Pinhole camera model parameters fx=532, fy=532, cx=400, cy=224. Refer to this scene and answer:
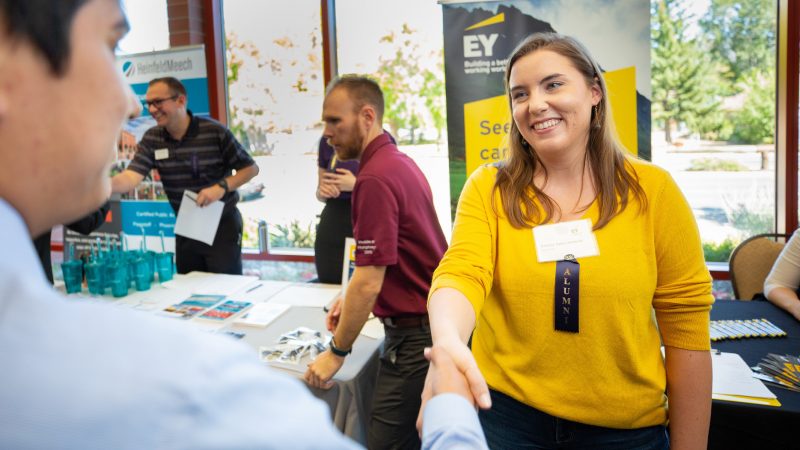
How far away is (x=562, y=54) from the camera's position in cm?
146

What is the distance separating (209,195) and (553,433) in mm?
2608

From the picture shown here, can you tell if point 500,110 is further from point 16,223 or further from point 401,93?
point 16,223

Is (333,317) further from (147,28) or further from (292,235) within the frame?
(147,28)

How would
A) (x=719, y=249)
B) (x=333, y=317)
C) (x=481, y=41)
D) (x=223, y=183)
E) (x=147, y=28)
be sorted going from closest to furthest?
(x=333, y=317) < (x=223, y=183) < (x=481, y=41) < (x=719, y=249) < (x=147, y=28)

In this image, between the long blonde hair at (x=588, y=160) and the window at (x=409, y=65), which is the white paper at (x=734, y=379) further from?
the window at (x=409, y=65)

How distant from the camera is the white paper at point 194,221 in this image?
10.9ft

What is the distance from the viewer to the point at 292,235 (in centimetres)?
498

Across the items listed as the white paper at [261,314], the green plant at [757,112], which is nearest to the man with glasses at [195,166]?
the white paper at [261,314]

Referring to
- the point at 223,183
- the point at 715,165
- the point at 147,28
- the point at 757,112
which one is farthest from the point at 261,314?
the point at 147,28

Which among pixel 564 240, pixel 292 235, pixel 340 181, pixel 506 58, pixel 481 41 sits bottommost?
pixel 292 235

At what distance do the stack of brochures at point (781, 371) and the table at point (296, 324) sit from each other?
4.53ft

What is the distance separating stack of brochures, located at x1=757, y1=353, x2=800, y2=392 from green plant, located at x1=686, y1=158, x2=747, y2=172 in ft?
7.64

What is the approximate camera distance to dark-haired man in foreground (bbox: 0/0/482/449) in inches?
12.4

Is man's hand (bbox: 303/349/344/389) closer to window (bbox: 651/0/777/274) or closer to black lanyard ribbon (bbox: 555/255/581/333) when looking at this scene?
black lanyard ribbon (bbox: 555/255/581/333)
